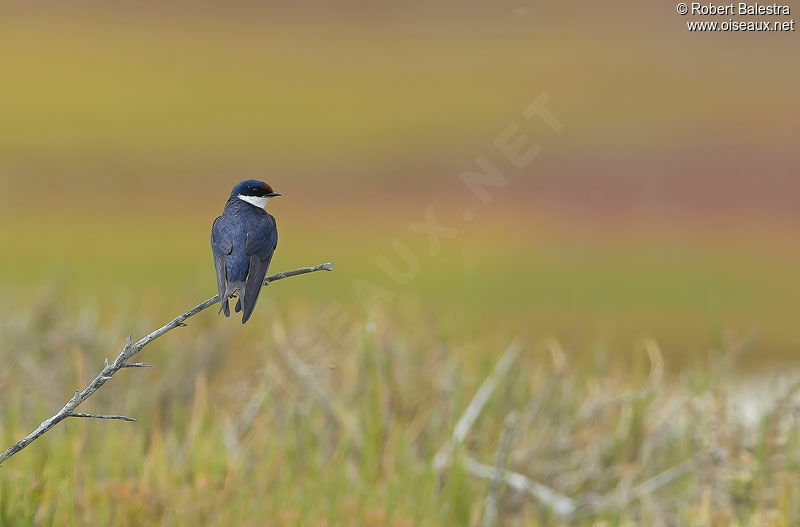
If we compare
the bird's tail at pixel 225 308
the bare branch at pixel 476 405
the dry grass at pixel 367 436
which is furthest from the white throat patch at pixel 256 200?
the bare branch at pixel 476 405

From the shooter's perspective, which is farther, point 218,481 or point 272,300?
point 272,300

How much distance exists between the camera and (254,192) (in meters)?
1.58

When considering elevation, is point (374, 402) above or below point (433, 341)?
below

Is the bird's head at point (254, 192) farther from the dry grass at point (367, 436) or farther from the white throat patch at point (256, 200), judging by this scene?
the dry grass at point (367, 436)

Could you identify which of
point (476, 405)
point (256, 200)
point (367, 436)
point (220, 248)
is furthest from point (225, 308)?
point (476, 405)

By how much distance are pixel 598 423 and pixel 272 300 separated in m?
2.30

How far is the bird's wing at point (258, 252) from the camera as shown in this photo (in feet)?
4.57

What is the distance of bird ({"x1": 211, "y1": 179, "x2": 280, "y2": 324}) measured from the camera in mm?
1468

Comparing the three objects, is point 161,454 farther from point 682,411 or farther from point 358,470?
point 682,411

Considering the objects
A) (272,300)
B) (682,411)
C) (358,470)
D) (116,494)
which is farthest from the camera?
(272,300)

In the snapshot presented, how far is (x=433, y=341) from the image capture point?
6246 mm

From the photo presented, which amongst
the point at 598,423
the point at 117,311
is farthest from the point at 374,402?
the point at 117,311

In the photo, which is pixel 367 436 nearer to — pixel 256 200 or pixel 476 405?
pixel 476 405

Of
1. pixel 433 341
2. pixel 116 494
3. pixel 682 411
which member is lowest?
pixel 116 494
